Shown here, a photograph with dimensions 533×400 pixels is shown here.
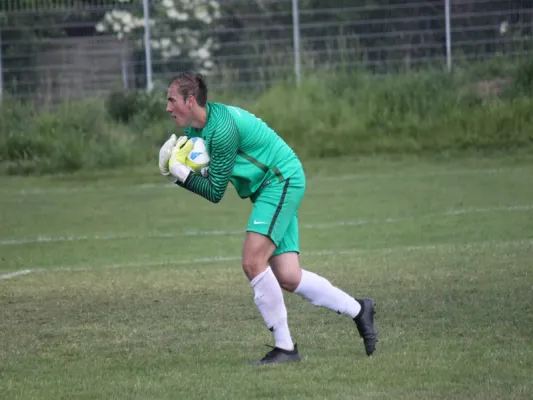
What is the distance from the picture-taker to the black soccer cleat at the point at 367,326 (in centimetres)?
805

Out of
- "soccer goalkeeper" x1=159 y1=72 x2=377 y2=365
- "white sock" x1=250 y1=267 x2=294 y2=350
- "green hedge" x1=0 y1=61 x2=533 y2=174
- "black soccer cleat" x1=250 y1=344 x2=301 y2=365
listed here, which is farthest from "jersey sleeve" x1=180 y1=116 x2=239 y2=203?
"green hedge" x1=0 y1=61 x2=533 y2=174

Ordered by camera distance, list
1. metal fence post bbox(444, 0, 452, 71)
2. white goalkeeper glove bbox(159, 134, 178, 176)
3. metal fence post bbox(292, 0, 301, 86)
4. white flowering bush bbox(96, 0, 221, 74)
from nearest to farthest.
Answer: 1. white goalkeeper glove bbox(159, 134, 178, 176)
2. metal fence post bbox(444, 0, 452, 71)
3. metal fence post bbox(292, 0, 301, 86)
4. white flowering bush bbox(96, 0, 221, 74)

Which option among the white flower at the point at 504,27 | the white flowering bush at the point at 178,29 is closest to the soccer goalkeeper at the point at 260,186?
the white flower at the point at 504,27

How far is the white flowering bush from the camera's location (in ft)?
83.9

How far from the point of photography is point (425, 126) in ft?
76.4

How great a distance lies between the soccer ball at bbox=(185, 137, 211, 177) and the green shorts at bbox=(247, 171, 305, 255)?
0.38m

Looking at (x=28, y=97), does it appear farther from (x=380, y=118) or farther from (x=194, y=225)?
(x=194, y=225)

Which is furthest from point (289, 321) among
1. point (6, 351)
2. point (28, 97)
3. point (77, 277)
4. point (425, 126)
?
point (28, 97)

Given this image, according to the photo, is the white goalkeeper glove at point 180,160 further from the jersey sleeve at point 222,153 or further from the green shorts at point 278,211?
the green shorts at point 278,211

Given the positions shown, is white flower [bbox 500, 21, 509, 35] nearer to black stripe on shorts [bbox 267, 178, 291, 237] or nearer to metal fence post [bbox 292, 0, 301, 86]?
metal fence post [bbox 292, 0, 301, 86]

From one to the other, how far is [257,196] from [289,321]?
1.71 m

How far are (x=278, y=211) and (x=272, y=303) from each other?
0.56 meters

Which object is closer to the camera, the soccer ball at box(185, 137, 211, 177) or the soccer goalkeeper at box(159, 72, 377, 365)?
the soccer goalkeeper at box(159, 72, 377, 365)

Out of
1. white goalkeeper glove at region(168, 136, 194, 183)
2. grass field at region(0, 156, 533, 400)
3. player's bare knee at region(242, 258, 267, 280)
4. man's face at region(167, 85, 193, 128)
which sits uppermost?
man's face at region(167, 85, 193, 128)
